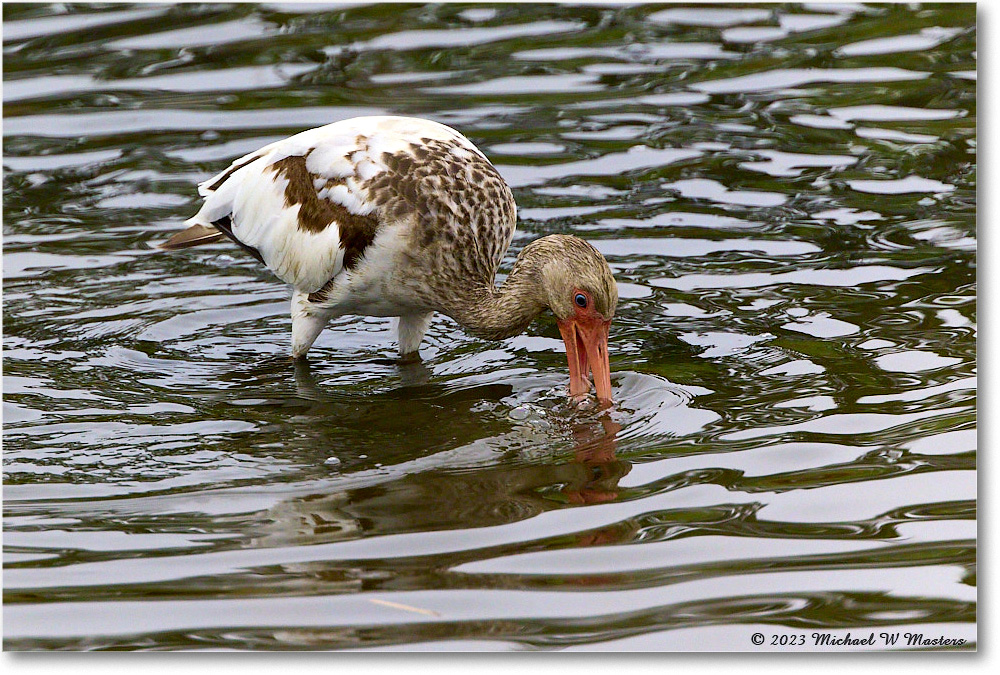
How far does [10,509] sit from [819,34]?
8274mm

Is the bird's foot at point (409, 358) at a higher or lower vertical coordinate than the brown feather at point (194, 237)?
lower

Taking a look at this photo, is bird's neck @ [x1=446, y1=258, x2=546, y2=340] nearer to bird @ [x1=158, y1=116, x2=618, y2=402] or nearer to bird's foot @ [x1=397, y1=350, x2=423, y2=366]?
bird @ [x1=158, y1=116, x2=618, y2=402]

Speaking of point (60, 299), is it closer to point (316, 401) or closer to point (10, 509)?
point (316, 401)

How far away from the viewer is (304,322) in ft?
23.6

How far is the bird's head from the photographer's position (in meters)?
6.36

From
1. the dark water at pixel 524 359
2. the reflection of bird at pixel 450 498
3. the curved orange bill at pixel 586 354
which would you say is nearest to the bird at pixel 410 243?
the curved orange bill at pixel 586 354

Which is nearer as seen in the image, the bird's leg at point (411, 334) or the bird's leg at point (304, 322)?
the bird's leg at point (304, 322)

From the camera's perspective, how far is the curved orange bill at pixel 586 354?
641cm

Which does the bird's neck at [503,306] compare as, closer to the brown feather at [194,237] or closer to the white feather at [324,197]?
the white feather at [324,197]

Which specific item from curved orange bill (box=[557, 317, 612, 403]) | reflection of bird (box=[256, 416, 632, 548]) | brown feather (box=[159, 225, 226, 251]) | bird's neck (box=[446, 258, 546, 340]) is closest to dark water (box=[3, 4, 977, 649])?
reflection of bird (box=[256, 416, 632, 548])

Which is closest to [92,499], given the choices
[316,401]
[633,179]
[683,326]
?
[316,401]

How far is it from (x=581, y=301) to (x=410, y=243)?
36.5 inches

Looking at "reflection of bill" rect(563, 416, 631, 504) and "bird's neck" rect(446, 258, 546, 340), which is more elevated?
"bird's neck" rect(446, 258, 546, 340)

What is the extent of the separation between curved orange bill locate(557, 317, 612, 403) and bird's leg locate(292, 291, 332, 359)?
139 centimetres
